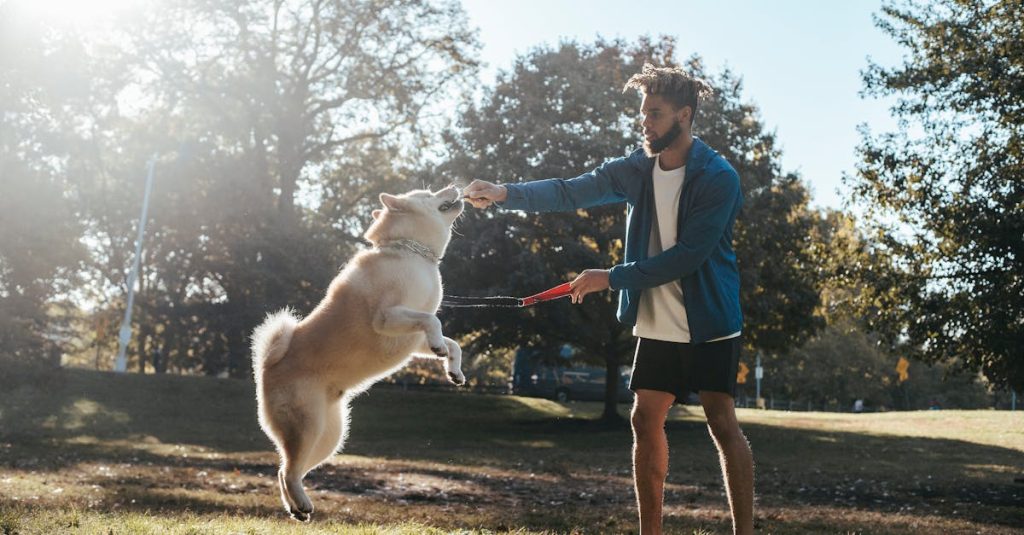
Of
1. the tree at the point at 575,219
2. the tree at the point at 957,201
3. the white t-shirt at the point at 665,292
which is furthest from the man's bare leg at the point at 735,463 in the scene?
the tree at the point at 575,219

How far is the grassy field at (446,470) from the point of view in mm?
9188

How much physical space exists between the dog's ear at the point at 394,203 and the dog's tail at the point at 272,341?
879mm

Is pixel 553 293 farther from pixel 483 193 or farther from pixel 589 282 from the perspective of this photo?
pixel 483 193

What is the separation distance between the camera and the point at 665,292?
17.4 feet

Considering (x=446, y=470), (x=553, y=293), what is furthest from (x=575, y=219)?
(x=553, y=293)

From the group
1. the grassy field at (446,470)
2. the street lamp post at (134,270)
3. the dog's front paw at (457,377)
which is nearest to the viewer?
the dog's front paw at (457,377)

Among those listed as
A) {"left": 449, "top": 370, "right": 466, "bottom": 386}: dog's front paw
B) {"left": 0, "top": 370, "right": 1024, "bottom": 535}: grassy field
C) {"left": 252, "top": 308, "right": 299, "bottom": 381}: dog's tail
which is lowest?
{"left": 0, "top": 370, "right": 1024, "bottom": 535}: grassy field

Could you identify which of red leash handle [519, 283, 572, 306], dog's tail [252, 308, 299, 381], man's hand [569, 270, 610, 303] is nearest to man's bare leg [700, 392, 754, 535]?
man's hand [569, 270, 610, 303]

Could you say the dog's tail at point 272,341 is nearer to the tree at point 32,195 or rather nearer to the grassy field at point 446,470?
the grassy field at point 446,470

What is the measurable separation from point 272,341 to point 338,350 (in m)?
0.38

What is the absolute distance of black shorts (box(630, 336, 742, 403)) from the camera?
5070mm

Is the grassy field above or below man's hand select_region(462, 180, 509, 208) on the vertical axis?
below

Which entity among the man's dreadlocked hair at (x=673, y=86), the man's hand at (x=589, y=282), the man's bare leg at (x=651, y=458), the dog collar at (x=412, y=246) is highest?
the man's dreadlocked hair at (x=673, y=86)

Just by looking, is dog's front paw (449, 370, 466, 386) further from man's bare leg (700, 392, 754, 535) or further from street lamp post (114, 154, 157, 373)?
street lamp post (114, 154, 157, 373)
